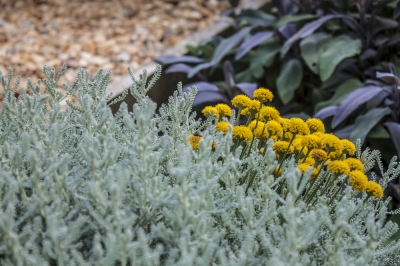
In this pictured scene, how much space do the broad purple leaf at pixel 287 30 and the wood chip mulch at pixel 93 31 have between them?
80 centimetres

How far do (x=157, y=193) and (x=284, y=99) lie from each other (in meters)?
1.54

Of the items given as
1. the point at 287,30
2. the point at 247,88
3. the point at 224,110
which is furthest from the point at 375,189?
the point at 287,30

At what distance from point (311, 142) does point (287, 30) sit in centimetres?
159

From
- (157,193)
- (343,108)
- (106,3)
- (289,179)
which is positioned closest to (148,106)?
(157,193)

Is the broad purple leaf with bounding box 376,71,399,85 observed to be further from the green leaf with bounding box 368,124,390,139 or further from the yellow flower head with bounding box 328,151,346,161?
the yellow flower head with bounding box 328,151,346,161

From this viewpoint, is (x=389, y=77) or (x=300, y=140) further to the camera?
(x=389, y=77)

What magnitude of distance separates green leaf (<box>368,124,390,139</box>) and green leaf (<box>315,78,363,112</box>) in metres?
0.26

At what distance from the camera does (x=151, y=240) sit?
2.94 ft

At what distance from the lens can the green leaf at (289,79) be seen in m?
2.38

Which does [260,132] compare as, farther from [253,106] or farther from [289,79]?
[289,79]

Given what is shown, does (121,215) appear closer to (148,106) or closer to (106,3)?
(148,106)

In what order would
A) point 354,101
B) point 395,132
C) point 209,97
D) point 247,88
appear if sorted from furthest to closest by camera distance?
point 209,97 < point 247,88 < point 354,101 < point 395,132

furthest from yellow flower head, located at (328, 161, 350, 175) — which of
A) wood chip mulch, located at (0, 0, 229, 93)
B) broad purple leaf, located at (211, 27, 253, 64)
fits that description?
wood chip mulch, located at (0, 0, 229, 93)

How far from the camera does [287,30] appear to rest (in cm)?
259
